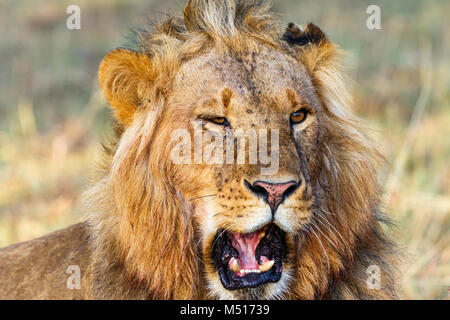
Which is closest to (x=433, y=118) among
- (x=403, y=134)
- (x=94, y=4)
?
(x=403, y=134)

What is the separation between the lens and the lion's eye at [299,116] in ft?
12.0

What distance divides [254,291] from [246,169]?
23.7 inches

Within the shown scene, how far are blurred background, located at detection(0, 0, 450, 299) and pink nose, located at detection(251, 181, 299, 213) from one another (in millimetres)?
1168

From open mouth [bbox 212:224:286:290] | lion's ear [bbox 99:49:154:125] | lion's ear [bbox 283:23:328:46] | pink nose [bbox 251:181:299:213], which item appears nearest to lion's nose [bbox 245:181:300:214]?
pink nose [bbox 251:181:299:213]

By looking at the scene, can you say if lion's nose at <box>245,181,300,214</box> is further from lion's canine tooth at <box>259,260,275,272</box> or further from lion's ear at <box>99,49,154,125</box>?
lion's ear at <box>99,49,154,125</box>

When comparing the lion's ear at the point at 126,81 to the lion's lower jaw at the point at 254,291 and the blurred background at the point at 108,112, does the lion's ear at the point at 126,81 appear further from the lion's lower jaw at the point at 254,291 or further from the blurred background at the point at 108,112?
the lion's lower jaw at the point at 254,291

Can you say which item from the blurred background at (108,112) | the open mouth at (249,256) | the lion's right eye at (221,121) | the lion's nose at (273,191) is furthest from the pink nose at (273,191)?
the blurred background at (108,112)

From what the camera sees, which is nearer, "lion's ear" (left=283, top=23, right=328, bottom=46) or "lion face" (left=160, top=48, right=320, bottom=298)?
"lion face" (left=160, top=48, right=320, bottom=298)

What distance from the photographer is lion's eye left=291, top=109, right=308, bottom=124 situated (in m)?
3.67

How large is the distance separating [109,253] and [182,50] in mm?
1074

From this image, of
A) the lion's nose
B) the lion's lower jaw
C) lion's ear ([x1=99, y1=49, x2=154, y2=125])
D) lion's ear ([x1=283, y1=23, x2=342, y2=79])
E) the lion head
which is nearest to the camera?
the lion's nose

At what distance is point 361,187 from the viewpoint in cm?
388

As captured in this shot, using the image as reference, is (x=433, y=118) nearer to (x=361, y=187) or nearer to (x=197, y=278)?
(x=361, y=187)

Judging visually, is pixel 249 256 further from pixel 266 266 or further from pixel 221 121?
pixel 221 121
